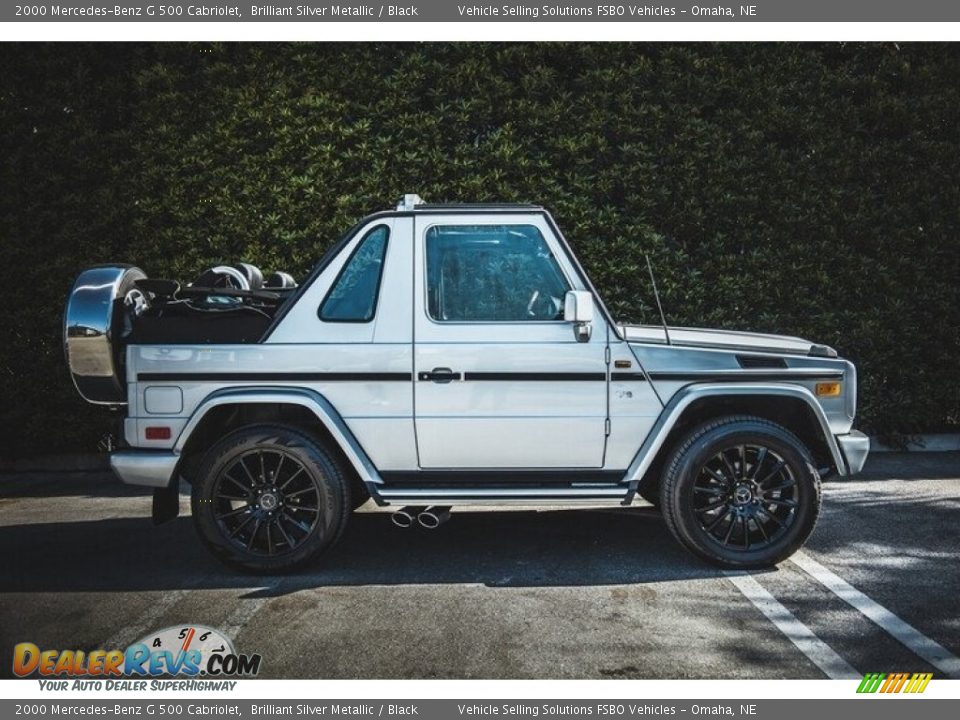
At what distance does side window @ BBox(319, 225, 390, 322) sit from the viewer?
455cm

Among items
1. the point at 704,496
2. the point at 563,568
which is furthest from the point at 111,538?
the point at 704,496

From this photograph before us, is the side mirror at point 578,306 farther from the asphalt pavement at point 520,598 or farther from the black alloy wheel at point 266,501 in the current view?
the black alloy wheel at point 266,501

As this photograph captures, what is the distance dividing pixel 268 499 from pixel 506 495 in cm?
136

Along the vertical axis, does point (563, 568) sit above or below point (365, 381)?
below

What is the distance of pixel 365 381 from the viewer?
4.48 m

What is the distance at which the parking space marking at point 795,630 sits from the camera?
3.32 m

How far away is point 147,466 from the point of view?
14.6 ft

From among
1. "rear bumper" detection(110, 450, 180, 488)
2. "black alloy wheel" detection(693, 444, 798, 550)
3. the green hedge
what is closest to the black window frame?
"black alloy wheel" detection(693, 444, 798, 550)

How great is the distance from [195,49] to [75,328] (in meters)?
3.96

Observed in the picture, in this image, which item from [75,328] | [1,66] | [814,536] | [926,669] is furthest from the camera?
[1,66]

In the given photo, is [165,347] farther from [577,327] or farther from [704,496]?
[704,496]

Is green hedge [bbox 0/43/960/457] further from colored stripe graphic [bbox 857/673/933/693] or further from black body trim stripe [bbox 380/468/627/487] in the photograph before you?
colored stripe graphic [bbox 857/673/933/693]

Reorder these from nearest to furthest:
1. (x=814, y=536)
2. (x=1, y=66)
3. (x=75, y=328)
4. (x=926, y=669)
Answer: (x=926, y=669) < (x=75, y=328) < (x=814, y=536) < (x=1, y=66)

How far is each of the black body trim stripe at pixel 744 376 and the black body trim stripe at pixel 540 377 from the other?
342 millimetres
